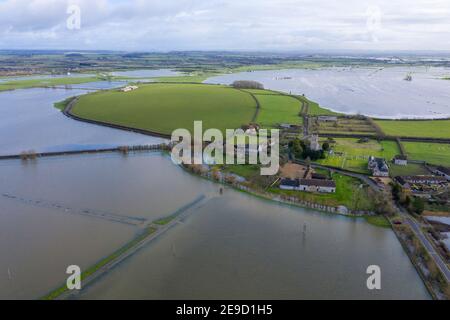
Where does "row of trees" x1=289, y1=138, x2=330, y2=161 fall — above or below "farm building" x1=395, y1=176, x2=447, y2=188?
above

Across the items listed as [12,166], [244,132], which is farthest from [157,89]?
[12,166]

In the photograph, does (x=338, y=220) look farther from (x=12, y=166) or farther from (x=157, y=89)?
(x=157, y=89)

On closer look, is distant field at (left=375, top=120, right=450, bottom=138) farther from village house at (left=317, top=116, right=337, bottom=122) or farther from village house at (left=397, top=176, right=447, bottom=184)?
village house at (left=397, top=176, right=447, bottom=184)

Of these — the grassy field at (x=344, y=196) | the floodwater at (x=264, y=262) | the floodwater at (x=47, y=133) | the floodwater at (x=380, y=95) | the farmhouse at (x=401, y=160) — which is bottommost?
the floodwater at (x=264, y=262)

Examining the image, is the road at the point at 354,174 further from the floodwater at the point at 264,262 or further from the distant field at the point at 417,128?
the distant field at the point at 417,128

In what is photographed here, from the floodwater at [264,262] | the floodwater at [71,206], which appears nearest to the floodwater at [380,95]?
the floodwater at [71,206]

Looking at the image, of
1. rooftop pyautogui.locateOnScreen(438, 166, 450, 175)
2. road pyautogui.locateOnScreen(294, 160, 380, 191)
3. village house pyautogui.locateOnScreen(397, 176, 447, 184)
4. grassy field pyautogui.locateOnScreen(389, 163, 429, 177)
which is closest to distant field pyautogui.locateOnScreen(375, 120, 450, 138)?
grassy field pyautogui.locateOnScreen(389, 163, 429, 177)

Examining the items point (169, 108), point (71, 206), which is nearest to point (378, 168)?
point (71, 206)
